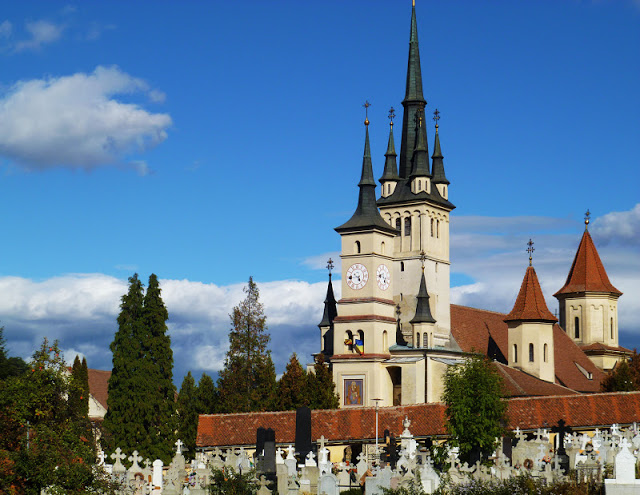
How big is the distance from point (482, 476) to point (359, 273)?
44.9 metres

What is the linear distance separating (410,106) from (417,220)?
939 cm

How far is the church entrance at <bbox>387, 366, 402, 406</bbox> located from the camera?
76.0m

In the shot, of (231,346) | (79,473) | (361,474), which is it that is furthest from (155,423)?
(79,473)

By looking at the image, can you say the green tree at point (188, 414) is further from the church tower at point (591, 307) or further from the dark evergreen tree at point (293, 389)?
the church tower at point (591, 307)

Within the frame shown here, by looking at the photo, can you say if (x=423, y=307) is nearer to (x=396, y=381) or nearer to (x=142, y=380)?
(x=396, y=381)

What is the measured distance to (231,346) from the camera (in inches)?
2685

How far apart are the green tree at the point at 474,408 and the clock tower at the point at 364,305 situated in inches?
919

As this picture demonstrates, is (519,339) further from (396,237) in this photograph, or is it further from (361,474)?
(361,474)

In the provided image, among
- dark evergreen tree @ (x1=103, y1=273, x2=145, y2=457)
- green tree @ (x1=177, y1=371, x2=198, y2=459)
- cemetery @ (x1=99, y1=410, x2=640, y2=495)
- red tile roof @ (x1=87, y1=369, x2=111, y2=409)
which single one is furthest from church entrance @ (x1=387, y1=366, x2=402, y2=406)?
cemetery @ (x1=99, y1=410, x2=640, y2=495)

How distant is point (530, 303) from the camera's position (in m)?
80.2

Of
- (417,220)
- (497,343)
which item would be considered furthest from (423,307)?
(497,343)

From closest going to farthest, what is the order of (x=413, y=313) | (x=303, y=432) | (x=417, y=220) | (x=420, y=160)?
(x=303, y=432)
(x=413, y=313)
(x=417, y=220)
(x=420, y=160)

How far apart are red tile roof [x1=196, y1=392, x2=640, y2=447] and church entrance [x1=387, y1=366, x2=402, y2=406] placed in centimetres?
1709

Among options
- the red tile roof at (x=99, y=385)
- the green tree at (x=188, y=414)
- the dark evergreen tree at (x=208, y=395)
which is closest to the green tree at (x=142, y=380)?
the green tree at (x=188, y=414)
